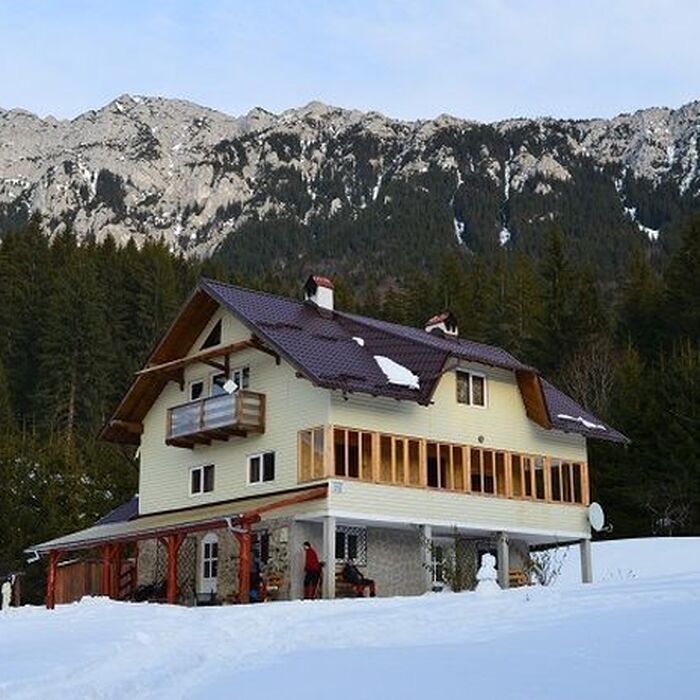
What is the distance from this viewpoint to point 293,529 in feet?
107

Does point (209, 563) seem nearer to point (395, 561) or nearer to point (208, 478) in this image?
point (208, 478)

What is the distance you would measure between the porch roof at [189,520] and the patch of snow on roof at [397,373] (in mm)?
3856

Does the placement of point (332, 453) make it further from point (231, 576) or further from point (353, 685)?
point (353, 685)

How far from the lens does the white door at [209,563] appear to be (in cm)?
3534

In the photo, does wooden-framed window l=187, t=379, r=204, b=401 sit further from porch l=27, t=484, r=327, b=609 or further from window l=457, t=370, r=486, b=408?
window l=457, t=370, r=486, b=408

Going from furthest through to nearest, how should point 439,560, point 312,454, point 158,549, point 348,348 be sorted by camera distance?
point 158,549
point 439,560
point 348,348
point 312,454

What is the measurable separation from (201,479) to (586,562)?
13.2 meters

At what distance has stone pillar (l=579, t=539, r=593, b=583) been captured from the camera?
3865 cm

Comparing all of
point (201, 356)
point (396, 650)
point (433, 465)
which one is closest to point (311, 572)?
point (433, 465)

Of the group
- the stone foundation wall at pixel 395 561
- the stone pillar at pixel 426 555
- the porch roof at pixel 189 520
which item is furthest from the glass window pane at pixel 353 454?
the stone pillar at pixel 426 555

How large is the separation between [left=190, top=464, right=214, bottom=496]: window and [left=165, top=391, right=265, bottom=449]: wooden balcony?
92 cm

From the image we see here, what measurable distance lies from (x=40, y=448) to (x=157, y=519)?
20.7 m

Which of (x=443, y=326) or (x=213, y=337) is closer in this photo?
(x=213, y=337)

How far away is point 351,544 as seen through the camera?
111 ft
